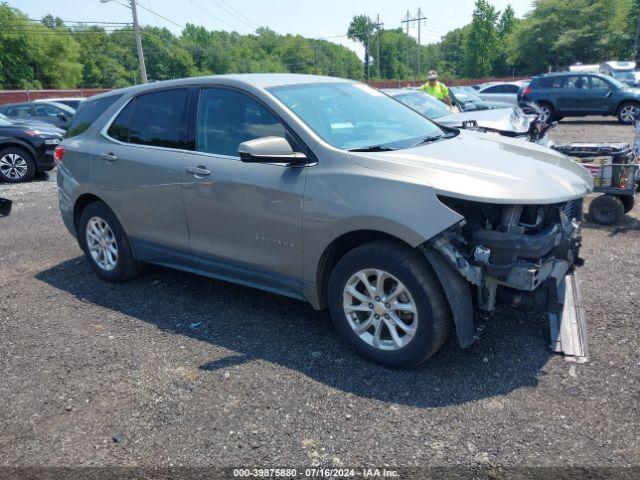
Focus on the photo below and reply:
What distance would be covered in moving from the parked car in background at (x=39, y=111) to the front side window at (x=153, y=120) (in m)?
13.6

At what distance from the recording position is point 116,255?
17.5ft

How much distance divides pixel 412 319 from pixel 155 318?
2215 millimetres

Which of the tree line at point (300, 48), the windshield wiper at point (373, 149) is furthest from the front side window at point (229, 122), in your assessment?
the tree line at point (300, 48)

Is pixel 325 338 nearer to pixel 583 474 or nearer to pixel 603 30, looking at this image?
pixel 583 474

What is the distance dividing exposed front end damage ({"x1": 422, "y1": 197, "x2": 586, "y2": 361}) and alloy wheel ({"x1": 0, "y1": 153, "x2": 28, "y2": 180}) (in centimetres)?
1078

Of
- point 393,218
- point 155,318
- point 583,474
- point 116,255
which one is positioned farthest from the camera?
point 116,255

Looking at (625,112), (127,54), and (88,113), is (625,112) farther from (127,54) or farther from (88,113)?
(127,54)

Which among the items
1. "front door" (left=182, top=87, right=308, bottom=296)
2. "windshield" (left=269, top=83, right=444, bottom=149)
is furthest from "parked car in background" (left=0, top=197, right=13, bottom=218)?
"windshield" (left=269, top=83, right=444, bottom=149)

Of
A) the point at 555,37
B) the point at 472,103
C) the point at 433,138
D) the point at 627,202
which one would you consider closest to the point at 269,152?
the point at 433,138

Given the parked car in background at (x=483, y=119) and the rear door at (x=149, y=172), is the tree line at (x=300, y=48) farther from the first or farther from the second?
the rear door at (x=149, y=172)

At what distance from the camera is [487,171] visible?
3.44m

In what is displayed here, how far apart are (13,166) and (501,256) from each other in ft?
36.6

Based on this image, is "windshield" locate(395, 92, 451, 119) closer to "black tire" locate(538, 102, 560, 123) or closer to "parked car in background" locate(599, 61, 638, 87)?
"black tire" locate(538, 102, 560, 123)

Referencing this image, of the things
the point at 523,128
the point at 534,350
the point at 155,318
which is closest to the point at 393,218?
the point at 534,350
